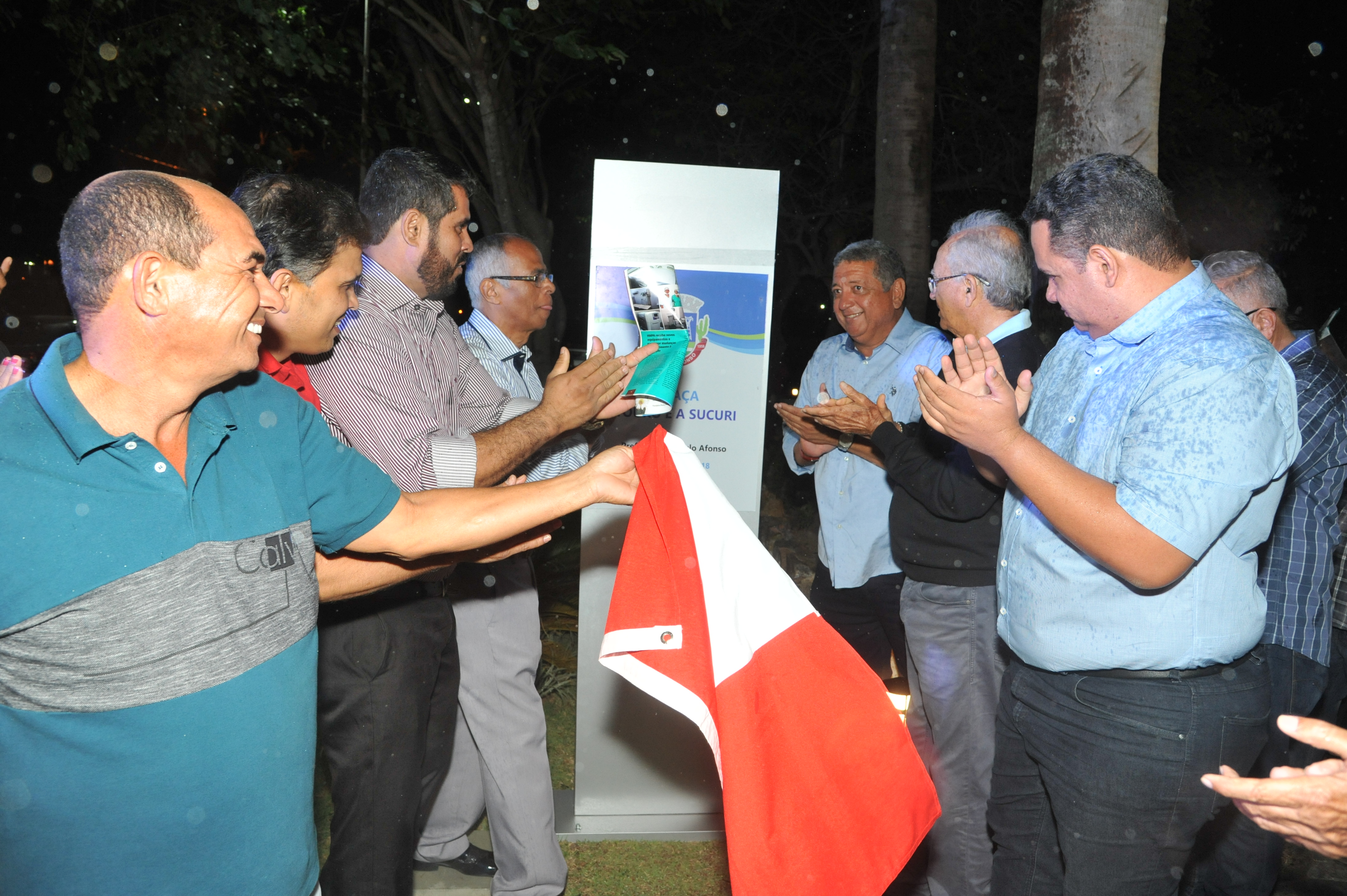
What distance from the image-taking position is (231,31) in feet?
27.8

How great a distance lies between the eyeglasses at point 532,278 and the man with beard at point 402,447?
0.96 m

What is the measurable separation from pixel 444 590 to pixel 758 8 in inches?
504

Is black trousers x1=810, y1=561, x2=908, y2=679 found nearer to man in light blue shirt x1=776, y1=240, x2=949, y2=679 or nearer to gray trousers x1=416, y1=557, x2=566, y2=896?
man in light blue shirt x1=776, y1=240, x2=949, y2=679

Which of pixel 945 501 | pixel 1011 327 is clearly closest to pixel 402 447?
pixel 945 501

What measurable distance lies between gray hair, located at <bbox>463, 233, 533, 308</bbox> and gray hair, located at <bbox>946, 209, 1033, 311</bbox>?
209 centimetres

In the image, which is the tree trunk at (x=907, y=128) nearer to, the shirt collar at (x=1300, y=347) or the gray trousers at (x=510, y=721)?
the shirt collar at (x=1300, y=347)

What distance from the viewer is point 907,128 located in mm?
7402

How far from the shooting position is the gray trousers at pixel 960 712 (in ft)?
11.0

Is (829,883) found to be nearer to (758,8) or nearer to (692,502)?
(692,502)

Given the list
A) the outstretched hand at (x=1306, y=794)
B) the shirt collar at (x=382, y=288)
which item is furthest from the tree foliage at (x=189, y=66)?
the outstretched hand at (x=1306, y=794)

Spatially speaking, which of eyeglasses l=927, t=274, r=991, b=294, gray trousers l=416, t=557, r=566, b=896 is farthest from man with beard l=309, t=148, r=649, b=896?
eyeglasses l=927, t=274, r=991, b=294

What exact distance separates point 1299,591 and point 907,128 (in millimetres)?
5119

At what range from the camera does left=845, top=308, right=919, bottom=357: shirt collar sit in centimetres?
438

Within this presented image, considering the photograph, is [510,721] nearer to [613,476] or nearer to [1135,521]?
[613,476]
